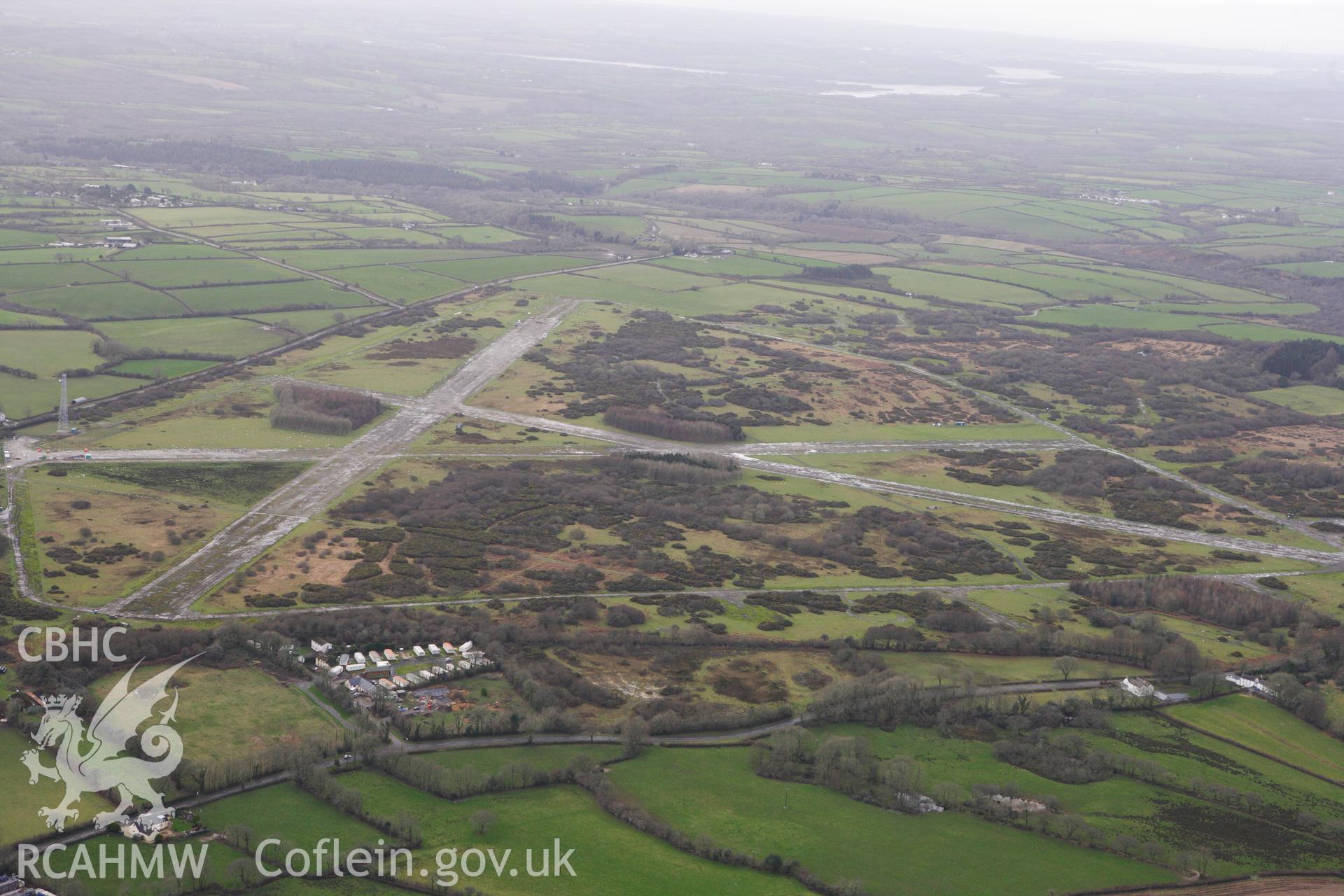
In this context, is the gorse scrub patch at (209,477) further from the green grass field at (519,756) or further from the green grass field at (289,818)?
the green grass field at (289,818)

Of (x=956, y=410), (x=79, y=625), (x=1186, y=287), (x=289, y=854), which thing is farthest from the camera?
(x=1186, y=287)

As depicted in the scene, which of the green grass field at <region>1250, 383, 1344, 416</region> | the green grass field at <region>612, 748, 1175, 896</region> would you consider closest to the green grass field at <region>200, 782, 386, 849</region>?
the green grass field at <region>612, 748, 1175, 896</region>

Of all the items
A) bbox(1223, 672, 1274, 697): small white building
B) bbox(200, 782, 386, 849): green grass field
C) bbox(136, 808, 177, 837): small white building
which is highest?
bbox(136, 808, 177, 837): small white building

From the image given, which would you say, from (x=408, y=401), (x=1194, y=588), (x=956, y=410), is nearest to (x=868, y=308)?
(x=956, y=410)

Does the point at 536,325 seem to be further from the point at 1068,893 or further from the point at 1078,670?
the point at 1068,893

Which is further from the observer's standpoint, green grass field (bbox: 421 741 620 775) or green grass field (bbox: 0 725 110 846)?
green grass field (bbox: 421 741 620 775)

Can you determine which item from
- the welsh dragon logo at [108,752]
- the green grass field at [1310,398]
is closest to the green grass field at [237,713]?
the welsh dragon logo at [108,752]

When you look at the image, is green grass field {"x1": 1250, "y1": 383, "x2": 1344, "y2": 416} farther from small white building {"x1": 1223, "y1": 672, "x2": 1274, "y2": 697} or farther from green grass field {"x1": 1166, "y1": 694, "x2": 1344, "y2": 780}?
green grass field {"x1": 1166, "y1": 694, "x2": 1344, "y2": 780}

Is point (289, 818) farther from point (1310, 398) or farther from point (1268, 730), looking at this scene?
point (1310, 398)
